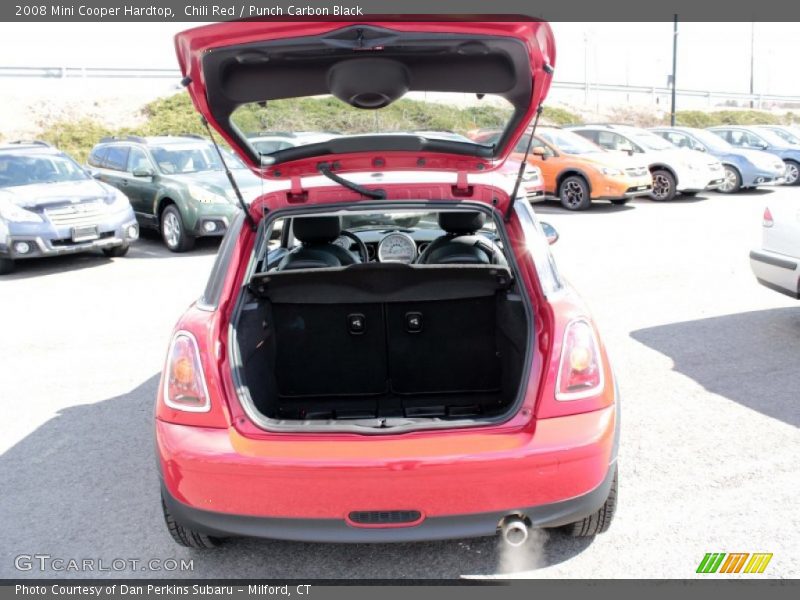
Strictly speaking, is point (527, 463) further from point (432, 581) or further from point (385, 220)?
point (385, 220)

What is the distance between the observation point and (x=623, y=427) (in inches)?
174

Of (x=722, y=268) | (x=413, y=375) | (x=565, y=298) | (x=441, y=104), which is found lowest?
(x=722, y=268)

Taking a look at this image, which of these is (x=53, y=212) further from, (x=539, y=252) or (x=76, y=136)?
(x=76, y=136)

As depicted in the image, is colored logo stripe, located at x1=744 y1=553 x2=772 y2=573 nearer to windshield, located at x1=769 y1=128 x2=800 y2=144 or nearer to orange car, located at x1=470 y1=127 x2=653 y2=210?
orange car, located at x1=470 y1=127 x2=653 y2=210

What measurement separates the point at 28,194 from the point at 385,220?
5.90 meters

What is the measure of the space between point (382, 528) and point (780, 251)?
15.2 feet

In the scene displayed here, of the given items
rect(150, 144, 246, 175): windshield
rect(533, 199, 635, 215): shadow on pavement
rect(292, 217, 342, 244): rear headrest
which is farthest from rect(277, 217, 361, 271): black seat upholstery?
rect(533, 199, 635, 215): shadow on pavement

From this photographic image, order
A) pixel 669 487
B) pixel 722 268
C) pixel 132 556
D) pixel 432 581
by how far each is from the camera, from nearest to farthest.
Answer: pixel 432 581 < pixel 132 556 < pixel 669 487 < pixel 722 268

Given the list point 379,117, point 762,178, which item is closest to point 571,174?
point 762,178

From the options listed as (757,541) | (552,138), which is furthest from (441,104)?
(552,138)

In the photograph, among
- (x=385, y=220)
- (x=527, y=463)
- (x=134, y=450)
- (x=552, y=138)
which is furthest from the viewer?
(x=552, y=138)

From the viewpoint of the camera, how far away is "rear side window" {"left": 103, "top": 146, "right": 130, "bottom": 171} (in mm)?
12531

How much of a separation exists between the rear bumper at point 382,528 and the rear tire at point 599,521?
0.38 meters

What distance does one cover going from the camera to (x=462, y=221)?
441 centimetres
